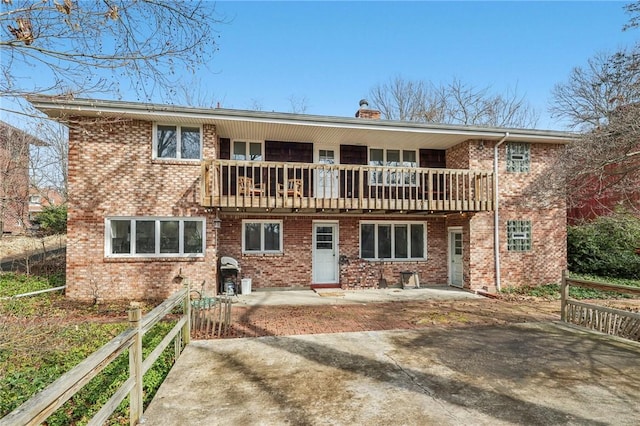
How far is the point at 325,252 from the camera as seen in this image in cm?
1205

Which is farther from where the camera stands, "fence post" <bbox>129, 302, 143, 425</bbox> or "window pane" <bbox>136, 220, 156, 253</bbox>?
"window pane" <bbox>136, 220, 156, 253</bbox>

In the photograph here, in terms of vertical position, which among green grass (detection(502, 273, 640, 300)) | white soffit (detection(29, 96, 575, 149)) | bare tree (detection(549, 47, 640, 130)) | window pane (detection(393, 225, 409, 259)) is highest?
bare tree (detection(549, 47, 640, 130))

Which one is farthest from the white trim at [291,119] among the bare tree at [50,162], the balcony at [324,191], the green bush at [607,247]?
the bare tree at [50,162]

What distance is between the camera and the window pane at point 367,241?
12.3m

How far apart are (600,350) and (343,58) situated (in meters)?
12.9

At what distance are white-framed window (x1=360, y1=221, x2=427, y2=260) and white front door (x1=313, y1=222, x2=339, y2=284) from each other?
104cm

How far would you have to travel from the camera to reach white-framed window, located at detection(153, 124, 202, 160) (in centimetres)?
991

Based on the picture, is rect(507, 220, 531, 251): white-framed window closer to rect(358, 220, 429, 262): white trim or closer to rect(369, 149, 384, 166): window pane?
rect(358, 220, 429, 262): white trim

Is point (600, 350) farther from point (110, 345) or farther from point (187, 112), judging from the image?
point (187, 112)

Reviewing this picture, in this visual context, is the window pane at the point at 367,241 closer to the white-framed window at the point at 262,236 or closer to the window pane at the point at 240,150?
the white-framed window at the point at 262,236

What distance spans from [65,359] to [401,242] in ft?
33.7

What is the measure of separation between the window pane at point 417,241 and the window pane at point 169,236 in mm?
8241

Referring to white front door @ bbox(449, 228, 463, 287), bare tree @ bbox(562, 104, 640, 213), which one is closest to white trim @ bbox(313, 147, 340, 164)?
white front door @ bbox(449, 228, 463, 287)

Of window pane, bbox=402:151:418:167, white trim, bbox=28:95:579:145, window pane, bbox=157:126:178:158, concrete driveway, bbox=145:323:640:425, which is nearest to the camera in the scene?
concrete driveway, bbox=145:323:640:425
